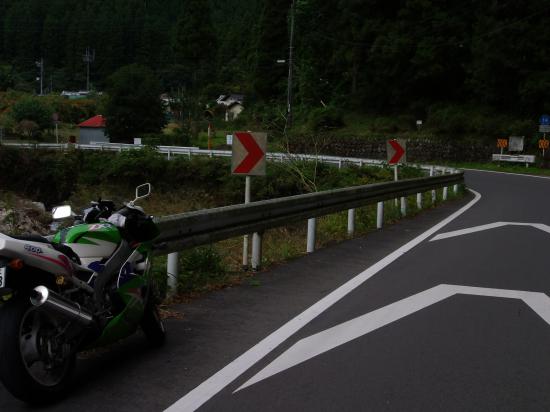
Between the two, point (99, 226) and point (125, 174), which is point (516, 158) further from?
point (99, 226)

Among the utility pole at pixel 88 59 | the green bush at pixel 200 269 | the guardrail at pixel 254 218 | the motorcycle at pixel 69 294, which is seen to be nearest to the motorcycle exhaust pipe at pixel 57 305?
the motorcycle at pixel 69 294

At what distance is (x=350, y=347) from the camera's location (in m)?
5.35

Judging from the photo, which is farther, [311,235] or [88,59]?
[88,59]

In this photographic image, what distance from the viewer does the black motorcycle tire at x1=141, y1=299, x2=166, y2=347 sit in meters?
5.15

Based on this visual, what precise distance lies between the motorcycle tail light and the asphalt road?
913mm

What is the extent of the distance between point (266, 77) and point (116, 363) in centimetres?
7529

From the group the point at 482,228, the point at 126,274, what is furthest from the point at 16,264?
the point at 482,228

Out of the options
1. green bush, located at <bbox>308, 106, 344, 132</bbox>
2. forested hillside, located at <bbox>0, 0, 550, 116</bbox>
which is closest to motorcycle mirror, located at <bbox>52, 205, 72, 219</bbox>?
forested hillside, located at <bbox>0, 0, 550, 116</bbox>

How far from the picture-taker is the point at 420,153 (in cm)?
5162

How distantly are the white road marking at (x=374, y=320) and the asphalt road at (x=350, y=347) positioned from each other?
1 centimetres

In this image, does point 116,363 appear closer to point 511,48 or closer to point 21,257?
point 21,257

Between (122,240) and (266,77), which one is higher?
(266,77)

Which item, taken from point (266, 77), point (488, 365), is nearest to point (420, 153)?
point (266, 77)

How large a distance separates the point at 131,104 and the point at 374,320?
6256cm
